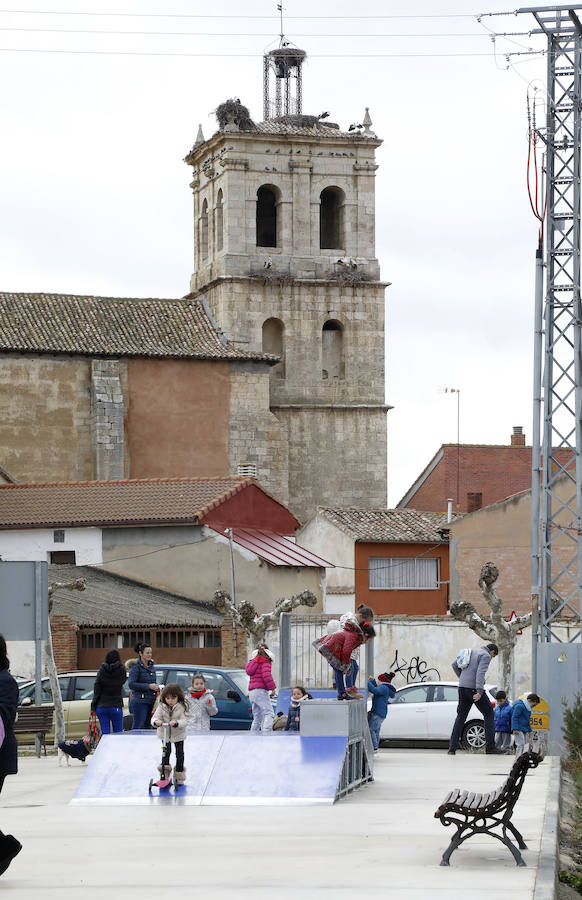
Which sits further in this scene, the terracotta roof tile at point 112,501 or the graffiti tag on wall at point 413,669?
the terracotta roof tile at point 112,501

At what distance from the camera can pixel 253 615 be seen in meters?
34.7

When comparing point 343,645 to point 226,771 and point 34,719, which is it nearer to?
point 226,771

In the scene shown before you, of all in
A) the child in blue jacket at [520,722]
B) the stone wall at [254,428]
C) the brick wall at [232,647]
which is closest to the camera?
the child in blue jacket at [520,722]

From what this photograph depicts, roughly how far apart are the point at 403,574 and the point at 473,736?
2569 centimetres

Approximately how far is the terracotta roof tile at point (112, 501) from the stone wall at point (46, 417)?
9.55 m

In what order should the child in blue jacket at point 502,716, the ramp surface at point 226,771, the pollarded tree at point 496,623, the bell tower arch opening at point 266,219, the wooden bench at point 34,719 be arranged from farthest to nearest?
the bell tower arch opening at point 266,219 → the pollarded tree at point 496,623 → the child in blue jacket at point 502,716 → the wooden bench at point 34,719 → the ramp surface at point 226,771

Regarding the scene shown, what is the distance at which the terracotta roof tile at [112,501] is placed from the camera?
134 ft

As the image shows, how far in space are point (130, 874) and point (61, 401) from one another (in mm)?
44772

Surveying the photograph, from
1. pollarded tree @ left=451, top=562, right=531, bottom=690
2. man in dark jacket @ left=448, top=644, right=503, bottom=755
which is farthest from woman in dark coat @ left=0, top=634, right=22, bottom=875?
pollarded tree @ left=451, top=562, right=531, bottom=690

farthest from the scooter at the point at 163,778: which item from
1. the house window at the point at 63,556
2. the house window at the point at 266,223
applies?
the house window at the point at 266,223

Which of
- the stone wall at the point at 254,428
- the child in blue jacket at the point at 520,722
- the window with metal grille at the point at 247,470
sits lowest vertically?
the child in blue jacket at the point at 520,722

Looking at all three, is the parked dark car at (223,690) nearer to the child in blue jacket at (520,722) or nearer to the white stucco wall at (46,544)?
the child in blue jacket at (520,722)

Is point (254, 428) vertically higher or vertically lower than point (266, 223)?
lower

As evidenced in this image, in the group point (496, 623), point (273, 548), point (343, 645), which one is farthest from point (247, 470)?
point (343, 645)
